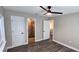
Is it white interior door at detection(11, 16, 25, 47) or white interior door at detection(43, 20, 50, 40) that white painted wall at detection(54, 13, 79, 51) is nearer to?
white interior door at detection(43, 20, 50, 40)

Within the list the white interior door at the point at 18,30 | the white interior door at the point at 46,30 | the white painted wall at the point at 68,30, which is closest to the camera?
the white painted wall at the point at 68,30

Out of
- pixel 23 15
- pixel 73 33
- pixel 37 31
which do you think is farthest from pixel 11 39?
pixel 73 33

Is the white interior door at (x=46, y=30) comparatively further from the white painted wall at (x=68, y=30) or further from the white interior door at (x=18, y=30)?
the white interior door at (x=18, y=30)

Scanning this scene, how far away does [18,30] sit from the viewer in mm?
4488

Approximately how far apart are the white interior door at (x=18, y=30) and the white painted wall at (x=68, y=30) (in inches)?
102

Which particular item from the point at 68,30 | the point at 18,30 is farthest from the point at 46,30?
the point at 18,30

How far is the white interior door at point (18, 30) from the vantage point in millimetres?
4246

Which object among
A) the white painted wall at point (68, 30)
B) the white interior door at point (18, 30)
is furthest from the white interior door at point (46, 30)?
the white interior door at point (18, 30)

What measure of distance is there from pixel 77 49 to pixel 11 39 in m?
3.76

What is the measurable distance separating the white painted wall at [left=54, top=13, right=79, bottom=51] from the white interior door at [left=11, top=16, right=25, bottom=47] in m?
2.60

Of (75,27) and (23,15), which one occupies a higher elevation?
(23,15)

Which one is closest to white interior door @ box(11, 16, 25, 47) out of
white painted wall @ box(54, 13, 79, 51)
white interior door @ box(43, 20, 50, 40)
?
white interior door @ box(43, 20, 50, 40)
